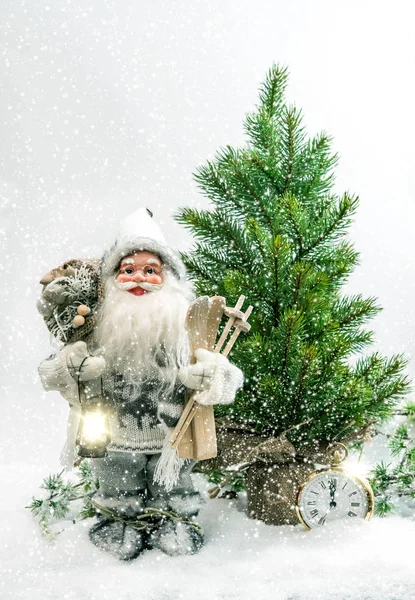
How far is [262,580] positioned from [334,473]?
0.28 m

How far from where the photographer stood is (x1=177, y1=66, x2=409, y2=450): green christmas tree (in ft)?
4.29

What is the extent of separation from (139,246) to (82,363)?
0.26m

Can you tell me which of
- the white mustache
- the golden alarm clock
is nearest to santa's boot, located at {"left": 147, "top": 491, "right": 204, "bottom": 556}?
the golden alarm clock

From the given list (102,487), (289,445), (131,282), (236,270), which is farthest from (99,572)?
(236,270)

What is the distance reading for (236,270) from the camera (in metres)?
1.42

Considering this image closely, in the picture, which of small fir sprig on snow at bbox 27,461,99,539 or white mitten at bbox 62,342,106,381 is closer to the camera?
white mitten at bbox 62,342,106,381

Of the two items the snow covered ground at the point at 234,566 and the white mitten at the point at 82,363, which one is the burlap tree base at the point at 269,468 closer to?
the snow covered ground at the point at 234,566

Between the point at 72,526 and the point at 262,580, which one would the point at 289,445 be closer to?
the point at 262,580

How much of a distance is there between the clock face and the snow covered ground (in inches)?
1.0

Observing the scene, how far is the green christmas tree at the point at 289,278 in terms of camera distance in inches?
51.5

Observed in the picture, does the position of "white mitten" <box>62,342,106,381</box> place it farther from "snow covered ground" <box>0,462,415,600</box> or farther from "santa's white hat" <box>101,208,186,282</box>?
"snow covered ground" <box>0,462,415,600</box>

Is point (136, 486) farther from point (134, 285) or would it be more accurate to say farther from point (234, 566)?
point (134, 285)

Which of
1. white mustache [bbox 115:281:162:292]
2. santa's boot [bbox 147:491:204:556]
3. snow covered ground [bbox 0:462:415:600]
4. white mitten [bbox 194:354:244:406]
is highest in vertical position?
white mustache [bbox 115:281:162:292]

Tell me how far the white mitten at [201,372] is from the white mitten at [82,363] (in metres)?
0.16
